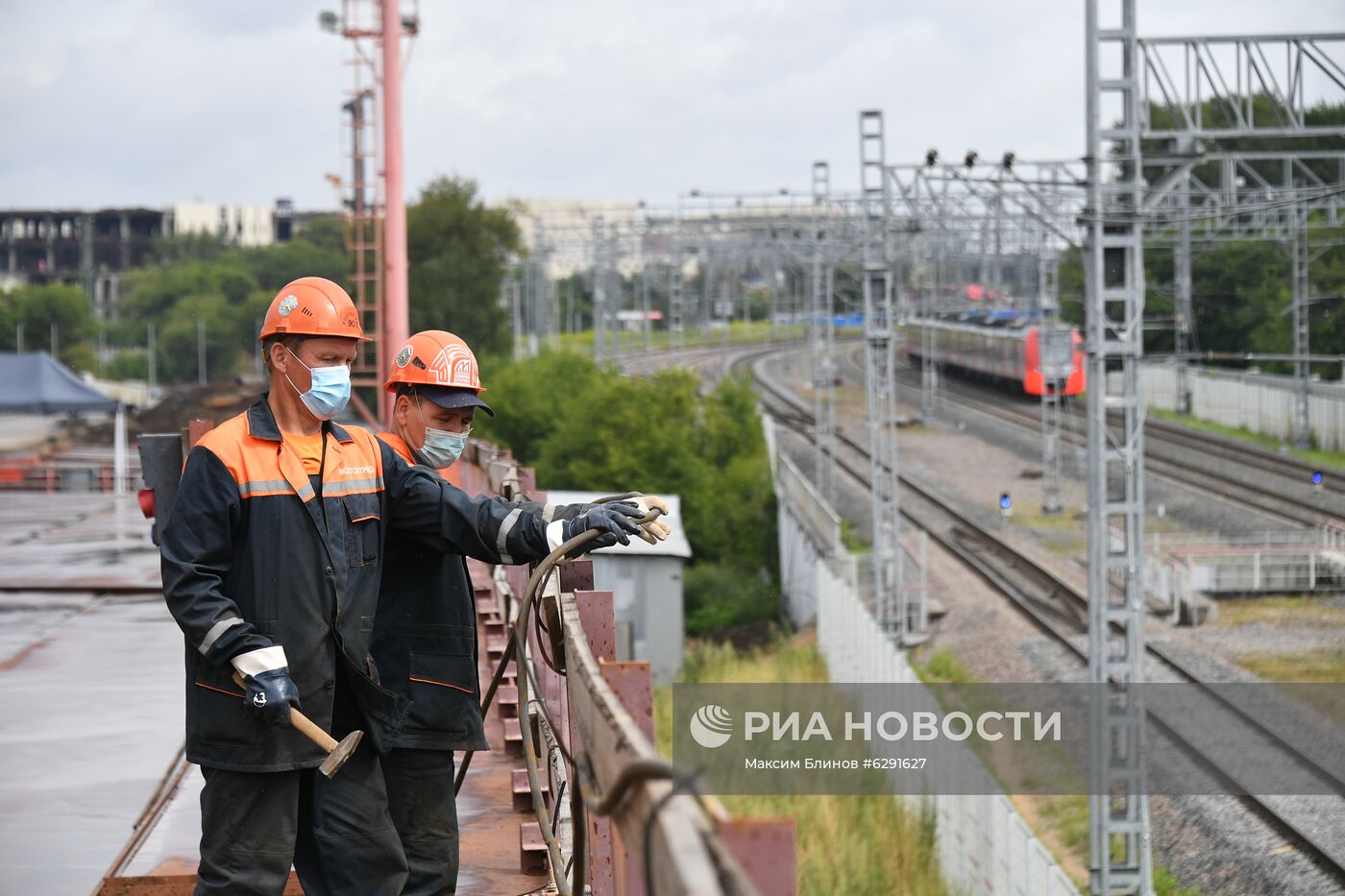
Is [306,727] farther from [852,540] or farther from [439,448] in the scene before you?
[852,540]

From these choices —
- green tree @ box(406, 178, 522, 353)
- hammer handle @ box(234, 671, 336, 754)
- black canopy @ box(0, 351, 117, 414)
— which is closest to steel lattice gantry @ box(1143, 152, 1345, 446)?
hammer handle @ box(234, 671, 336, 754)

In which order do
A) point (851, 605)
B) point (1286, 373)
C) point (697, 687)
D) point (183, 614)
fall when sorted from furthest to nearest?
point (1286, 373), point (697, 687), point (851, 605), point (183, 614)

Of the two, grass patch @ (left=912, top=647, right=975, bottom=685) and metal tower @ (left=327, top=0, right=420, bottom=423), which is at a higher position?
metal tower @ (left=327, top=0, right=420, bottom=423)

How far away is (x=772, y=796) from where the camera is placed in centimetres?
1809

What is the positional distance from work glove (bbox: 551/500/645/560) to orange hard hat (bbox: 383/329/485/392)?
0.87 metres

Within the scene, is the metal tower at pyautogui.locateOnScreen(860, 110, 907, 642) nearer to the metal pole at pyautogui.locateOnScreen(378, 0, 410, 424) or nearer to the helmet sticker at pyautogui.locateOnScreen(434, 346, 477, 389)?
the metal pole at pyautogui.locateOnScreen(378, 0, 410, 424)

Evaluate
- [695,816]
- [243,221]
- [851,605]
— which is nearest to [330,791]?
[695,816]

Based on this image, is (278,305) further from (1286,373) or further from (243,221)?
(243,221)

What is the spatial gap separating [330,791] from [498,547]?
2.76 ft

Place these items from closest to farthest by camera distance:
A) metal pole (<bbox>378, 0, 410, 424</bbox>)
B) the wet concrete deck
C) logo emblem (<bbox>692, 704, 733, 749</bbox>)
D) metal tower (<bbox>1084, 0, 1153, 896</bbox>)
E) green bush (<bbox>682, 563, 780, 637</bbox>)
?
the wet concrete deck
metal tower (<bbox>1084, 0, 1153, 896</bbox>)
logo emblem (<bbox>692, 704, 733, 749</bbox>)
metal pole (<bbox>378, 0, 410, 424</bbox>)
green bush (<bbox>682, 563, 780, 637</bbox>)

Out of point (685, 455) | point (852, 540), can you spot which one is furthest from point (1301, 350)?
point (685, 455)

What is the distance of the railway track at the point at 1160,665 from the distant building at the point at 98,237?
82.7 meters

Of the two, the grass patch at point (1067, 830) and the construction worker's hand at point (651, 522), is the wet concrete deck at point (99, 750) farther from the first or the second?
the grass patch at point (1067, 830)

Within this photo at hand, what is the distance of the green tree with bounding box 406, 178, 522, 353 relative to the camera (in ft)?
166
